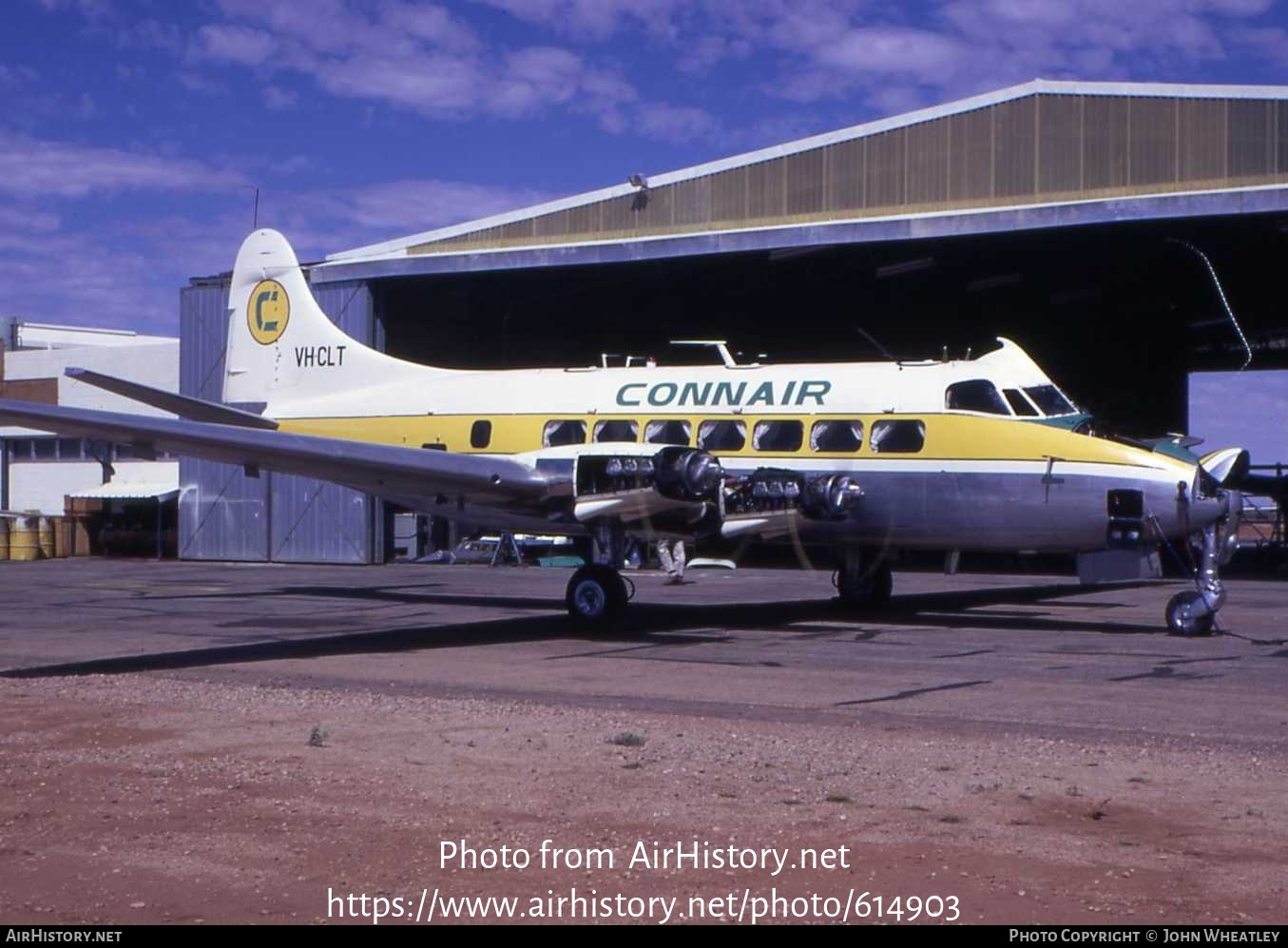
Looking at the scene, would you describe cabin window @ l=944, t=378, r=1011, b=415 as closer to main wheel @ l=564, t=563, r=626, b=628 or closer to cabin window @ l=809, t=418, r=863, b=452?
cabin window @ l=809, t=418, r=863, b=452

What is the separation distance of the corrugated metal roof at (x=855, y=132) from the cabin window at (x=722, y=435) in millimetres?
14627

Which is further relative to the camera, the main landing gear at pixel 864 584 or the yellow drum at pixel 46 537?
the yellow drum at pixel 46 537

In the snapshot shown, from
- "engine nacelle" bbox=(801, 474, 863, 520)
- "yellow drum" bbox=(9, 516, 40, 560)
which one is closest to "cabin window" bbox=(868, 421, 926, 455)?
"engine nacelle" bbox=(801, 474, 863, 520)

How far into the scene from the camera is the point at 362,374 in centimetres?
2327

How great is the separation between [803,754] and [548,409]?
1140 cm

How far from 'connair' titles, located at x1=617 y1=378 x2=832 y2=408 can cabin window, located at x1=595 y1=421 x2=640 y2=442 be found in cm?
34

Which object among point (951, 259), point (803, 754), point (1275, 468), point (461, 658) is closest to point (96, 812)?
point (803, 754)

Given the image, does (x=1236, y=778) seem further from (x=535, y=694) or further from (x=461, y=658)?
(x=461, y=658)

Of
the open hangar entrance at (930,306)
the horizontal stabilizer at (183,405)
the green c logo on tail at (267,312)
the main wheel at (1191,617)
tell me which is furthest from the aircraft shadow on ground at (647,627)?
the open hangar entrance at (930,306)

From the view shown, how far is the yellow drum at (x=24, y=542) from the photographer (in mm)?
45219

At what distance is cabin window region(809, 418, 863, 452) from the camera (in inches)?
735

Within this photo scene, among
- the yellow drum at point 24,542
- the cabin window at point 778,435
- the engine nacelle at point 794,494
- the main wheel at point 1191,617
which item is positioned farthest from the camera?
the yellow drum at point 24,542

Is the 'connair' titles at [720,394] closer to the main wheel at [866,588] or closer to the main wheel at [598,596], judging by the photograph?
the main wheel at [598,596]

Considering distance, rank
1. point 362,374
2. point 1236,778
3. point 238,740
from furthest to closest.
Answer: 1. point 362,374
2. point 238,740
3. point 1236,778
